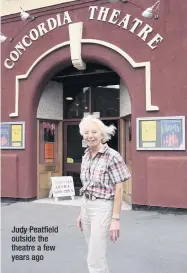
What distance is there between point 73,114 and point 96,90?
3.12 ft

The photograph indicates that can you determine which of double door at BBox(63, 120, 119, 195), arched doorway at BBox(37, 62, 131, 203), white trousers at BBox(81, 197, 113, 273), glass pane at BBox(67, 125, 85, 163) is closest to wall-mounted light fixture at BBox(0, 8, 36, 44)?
arched doorway at BBox(37, 62, 131, 203)

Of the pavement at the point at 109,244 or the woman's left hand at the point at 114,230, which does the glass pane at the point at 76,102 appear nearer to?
the pavement at the point at 109,244

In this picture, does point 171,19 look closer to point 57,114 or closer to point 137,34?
point 137,34

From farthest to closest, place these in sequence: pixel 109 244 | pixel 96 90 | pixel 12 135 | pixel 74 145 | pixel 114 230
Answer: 1. pixel 74 145
2. pixel 96 90
3. pixel 12 135
4. pixel 109 244
5. pixel 114 230

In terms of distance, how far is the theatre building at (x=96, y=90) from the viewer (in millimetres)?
7352

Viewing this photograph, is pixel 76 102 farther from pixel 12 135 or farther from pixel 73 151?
pixel 12 135

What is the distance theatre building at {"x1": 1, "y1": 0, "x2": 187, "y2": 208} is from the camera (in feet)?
24.1

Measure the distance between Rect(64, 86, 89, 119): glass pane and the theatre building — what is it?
29 mm

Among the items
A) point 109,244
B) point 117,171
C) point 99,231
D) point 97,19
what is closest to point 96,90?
point 97,19

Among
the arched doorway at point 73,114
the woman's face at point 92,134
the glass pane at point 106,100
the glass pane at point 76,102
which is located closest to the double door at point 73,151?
the arched doorway at point 73,114

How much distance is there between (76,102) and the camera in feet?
32.1

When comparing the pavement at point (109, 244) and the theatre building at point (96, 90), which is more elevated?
the theatre building at point (96, 90)

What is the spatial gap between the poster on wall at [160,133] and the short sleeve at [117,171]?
4260 millimetres

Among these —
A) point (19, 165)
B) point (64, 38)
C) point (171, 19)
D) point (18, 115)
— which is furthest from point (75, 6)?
point (19, 165)
